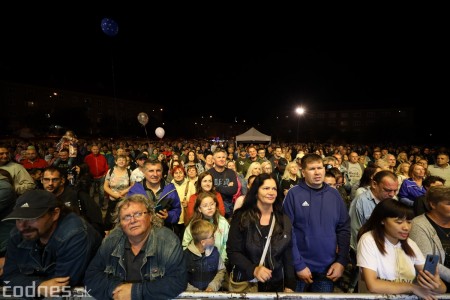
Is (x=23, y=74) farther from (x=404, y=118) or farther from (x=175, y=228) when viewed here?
(x=404, y=118)

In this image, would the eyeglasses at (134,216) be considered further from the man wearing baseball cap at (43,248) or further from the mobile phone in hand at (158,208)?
the mobile phone in hand at (158,208)

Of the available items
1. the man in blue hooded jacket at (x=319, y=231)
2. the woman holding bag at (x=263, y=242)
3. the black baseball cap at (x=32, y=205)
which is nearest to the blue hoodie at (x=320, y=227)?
the man in blue hooded jacket at (x=319, y=231)

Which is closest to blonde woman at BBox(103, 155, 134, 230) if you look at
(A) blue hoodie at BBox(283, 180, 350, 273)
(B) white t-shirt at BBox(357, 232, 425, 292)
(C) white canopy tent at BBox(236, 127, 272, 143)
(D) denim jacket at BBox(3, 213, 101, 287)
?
(D) denim jacket at BBox(3, 213, 101, 287)

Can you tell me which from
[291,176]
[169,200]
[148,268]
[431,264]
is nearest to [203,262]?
[148,268]

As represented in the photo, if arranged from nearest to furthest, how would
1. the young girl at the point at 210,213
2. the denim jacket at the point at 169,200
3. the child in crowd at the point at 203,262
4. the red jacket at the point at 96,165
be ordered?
the child in crowd at the point at 203,262
the young girl at the point at 210,213
the denim jacket at the point at 169,200
the red jacket at the point at 96,165

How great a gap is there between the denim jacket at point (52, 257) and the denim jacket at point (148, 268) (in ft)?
0.52

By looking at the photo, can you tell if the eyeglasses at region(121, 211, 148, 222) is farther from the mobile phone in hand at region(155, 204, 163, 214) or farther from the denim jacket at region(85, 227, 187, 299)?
the mobile phone in hand at region(155, 204, 163, 214)

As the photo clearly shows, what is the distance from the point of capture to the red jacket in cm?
799

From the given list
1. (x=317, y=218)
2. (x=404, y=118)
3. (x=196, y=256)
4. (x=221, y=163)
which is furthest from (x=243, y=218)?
(x=404, y=118)

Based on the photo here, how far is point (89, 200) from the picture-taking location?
14.3 ft

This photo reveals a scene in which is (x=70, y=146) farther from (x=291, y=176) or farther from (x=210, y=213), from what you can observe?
(x=291, y=176)

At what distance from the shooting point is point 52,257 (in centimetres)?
231

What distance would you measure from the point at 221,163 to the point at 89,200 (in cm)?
253

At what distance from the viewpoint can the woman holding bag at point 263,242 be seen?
2740mm
